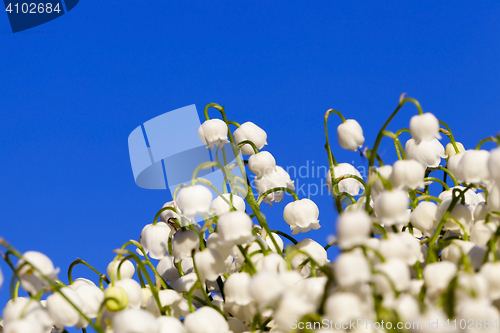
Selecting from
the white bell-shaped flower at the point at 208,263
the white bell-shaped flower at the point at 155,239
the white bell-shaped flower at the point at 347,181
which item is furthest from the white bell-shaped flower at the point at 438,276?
the white bell-shaped flower at the point at 155,239

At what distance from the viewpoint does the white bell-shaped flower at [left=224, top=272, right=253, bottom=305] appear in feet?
3.08

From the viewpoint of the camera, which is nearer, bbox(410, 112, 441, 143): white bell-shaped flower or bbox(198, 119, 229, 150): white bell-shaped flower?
bbox(410, 112, 441, 143): white bell-shaped flower

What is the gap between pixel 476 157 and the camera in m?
0.99

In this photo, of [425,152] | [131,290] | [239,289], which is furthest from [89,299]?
[425,152]

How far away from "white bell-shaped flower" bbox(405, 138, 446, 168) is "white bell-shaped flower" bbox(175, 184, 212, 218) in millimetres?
640

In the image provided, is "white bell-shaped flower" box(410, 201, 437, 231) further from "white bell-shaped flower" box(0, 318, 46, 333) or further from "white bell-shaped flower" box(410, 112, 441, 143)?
"white bell-shaped flower" box(0, 318, 46, 333)

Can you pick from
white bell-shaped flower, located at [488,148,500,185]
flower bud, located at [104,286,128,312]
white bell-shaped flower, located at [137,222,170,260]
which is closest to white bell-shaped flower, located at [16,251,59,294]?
flower bud, located at [104,286,128,312]

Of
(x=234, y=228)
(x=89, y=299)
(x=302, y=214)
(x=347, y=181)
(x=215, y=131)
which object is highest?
(x=215, y=131)

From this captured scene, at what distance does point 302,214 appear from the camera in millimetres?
1361

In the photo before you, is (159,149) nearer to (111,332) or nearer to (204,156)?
(204,156)

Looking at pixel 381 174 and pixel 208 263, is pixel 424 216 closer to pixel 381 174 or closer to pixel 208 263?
pixel 381 174

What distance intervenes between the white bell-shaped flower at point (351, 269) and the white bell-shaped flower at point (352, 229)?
0.07 ft

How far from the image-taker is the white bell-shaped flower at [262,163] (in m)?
1.44

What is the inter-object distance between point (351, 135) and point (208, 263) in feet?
1.83
